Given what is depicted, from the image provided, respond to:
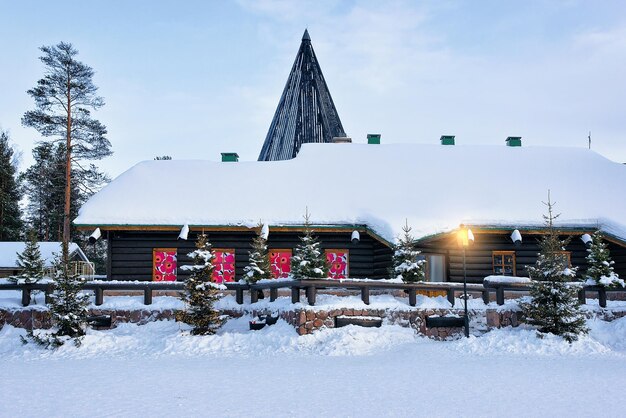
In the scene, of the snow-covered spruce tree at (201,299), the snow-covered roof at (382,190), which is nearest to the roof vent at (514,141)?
the snow-covered roof at (382,190)

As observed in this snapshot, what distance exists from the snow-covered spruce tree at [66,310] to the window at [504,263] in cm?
1382

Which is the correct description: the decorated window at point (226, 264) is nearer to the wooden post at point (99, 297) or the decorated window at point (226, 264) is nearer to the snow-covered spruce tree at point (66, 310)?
the wooden post at point (99, 297)

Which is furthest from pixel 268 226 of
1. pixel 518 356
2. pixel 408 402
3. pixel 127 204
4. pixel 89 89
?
pixel 89 89

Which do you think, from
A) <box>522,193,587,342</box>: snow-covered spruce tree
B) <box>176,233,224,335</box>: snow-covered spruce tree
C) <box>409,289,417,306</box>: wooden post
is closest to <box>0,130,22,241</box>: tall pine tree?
<box>176,233,224,335</box>: snow-covered spruce tree

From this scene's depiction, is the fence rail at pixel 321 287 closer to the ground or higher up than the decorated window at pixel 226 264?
closer to the ground

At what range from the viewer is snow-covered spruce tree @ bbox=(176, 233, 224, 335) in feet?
47.8

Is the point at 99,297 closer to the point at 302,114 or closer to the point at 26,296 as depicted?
the point at 26,296

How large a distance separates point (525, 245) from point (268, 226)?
915cm

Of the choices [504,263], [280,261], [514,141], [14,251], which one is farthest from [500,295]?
[14,251]

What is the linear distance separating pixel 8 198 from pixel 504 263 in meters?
37.9

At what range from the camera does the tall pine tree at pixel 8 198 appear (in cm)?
4491

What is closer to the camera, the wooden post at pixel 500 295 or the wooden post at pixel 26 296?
the wooden post at pixel 500 295

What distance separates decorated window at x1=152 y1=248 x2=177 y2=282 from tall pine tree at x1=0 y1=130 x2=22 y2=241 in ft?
92.7

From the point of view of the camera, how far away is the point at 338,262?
21.7 metres
